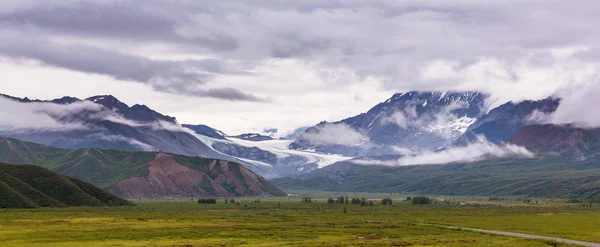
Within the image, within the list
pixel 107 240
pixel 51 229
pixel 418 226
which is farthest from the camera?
pixel 418 226

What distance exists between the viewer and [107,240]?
461ft

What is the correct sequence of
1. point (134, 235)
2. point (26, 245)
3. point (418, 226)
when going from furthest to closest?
point (418, 226) < point (134, 235) < point (26, 245)

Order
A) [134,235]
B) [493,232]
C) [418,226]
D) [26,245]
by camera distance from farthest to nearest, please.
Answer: [418,226] < [493,232] < [134,235] < [26,245]

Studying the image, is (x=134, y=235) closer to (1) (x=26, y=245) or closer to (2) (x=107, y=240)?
(2) (x=107, y=240)

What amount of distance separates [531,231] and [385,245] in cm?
6140

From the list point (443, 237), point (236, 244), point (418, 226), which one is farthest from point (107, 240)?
point (418, 226)

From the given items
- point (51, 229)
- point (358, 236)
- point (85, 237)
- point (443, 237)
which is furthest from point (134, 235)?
point (443, 237)

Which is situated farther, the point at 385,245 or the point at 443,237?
the point at 443,237

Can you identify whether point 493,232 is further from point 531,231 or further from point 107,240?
point 107,240

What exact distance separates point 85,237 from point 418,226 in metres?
82.4

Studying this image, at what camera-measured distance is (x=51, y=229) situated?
16538 cm

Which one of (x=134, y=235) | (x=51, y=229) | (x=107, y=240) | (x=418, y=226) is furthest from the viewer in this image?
(x=418, y=226)

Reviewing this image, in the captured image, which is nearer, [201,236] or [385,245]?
[385,245]

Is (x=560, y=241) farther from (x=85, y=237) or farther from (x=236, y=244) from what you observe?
(x=85, y=237)
